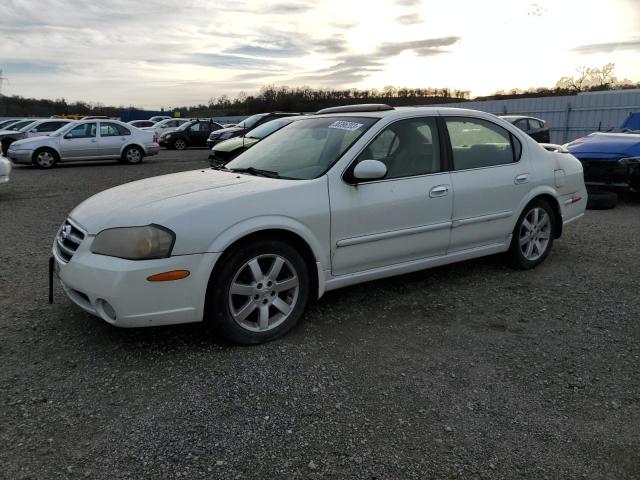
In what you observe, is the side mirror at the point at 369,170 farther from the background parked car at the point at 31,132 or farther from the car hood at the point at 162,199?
the background parked car at the point at 31,132

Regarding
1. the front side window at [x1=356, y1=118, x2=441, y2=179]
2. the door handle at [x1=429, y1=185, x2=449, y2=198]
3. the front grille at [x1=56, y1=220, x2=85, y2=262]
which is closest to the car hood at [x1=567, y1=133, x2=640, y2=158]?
the front side window at [x1=356, y1=118, x2=441, y2=179]

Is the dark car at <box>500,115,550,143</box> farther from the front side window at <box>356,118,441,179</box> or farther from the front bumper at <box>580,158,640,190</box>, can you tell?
the front side window at <box>356,118,441,179</box>

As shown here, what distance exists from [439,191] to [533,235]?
1494mm

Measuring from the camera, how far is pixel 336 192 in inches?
154

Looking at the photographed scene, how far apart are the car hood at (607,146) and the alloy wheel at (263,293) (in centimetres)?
754

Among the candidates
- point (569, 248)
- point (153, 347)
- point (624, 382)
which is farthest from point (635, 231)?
point (153, 347)

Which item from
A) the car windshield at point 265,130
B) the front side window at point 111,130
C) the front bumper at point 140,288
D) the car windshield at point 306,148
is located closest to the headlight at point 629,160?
the car windshield at point 306,148

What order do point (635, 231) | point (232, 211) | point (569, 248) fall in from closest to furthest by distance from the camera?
1. point (232, 211)
2. point (569, 248)
3. point (635, 231)

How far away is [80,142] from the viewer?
16.9 meters

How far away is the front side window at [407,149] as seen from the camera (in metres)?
4.23

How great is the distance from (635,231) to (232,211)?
610 cm

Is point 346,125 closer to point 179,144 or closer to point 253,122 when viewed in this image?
point 253,122

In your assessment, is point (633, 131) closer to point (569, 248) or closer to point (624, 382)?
point (569, 248)

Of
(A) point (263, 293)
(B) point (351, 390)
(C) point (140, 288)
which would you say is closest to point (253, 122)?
(A) point (263, 293)
